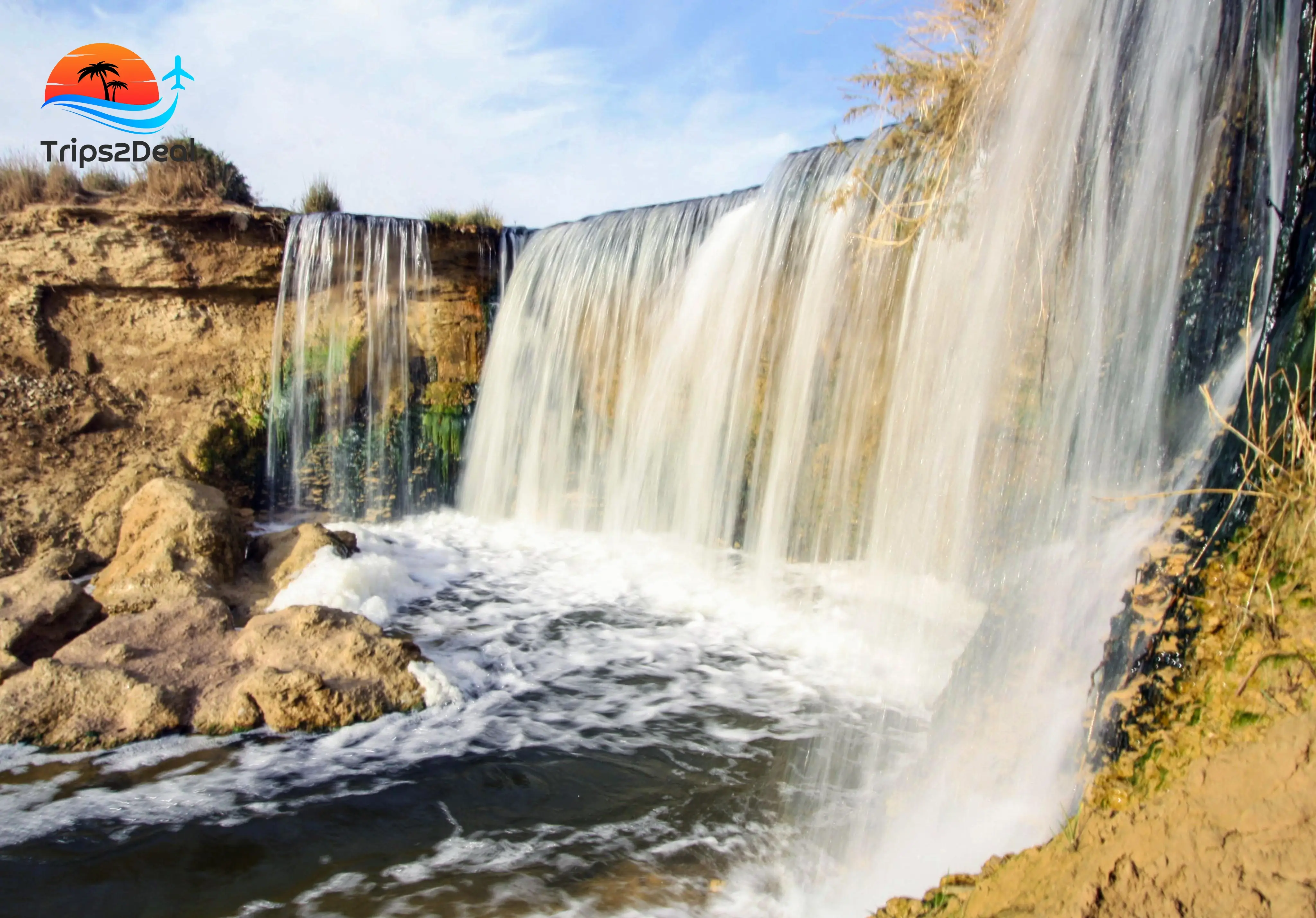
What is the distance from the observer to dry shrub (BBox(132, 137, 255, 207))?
10.9 meters

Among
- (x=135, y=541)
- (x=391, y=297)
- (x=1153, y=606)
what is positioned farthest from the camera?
(x=391, y=297)

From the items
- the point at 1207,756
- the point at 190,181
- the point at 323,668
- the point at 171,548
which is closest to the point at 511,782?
the point at 323,668

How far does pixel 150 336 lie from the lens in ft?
34.5

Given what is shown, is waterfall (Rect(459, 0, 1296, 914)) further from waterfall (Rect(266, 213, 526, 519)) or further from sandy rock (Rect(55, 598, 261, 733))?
waterfall (Rect(266, 213, 526, 519))

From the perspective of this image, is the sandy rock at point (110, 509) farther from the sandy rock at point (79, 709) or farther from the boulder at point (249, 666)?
the sandy rock at point (79, 709)

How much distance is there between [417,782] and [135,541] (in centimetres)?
432

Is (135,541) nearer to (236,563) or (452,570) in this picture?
(236,563)

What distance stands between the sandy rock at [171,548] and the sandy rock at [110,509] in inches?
49.5

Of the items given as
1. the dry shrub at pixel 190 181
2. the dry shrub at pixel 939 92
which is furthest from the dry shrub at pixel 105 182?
the dry shrub at pixel 939 92

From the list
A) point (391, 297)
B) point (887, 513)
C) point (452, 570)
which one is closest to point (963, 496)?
point (887, 513)

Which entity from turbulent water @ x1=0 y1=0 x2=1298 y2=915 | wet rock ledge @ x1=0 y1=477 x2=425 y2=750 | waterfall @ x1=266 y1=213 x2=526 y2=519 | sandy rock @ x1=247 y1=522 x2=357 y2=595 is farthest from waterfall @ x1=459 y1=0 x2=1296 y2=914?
waterfall @ x1=266 y1=213 x2=526 y2=519

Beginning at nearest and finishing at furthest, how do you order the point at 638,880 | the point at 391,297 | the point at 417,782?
the point at 638,880 → the point at 417,782 → the point at 391,297

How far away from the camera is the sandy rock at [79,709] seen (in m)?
4.36

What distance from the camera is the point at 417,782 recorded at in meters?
4.03
